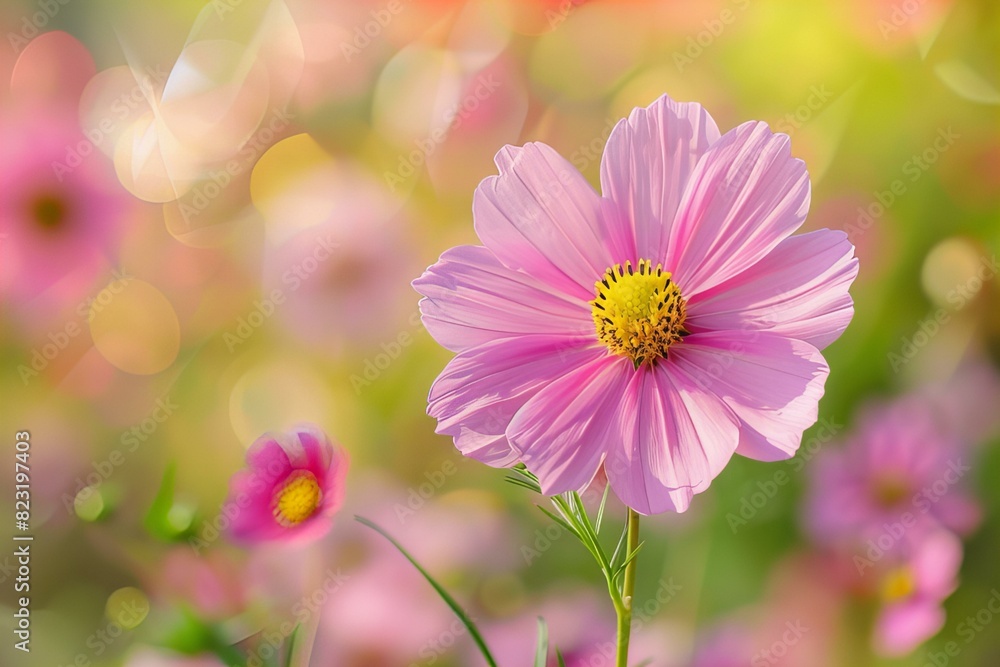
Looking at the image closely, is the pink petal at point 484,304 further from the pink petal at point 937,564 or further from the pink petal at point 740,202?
the pink petal at point 937,564

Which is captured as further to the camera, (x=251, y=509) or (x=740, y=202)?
(x=251, y=509)

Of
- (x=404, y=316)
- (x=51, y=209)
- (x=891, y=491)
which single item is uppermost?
(x=51, y=209)

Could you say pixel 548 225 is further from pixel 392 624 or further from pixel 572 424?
pixel 392 624

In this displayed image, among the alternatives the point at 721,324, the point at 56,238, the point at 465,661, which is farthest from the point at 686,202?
the point at 56,238

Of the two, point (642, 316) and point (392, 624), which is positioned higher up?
point (642, 316)

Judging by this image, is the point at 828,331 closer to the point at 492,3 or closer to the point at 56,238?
the point at 492,3

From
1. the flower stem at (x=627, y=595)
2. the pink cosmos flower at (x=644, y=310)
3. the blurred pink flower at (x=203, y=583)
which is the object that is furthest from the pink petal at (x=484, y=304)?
the blurred pink flower at (x=203, y=583)

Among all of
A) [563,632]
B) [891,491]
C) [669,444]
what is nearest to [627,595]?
[669,444]
